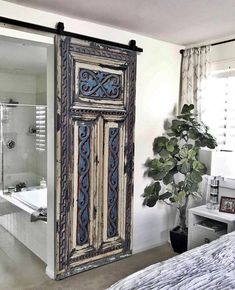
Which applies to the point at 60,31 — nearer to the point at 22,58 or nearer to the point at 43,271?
the point at 22,58

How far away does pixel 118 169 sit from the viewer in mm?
3141

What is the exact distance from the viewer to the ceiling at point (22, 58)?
11.2 ft

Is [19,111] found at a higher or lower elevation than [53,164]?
higher

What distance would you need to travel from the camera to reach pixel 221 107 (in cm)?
334

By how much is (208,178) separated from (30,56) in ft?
8.67

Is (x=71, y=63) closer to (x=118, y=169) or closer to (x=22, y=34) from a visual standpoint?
(x=22, y=34)

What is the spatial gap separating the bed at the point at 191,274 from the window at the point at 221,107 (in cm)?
164

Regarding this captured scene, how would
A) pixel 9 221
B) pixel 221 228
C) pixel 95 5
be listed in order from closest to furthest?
1. pixel 95 5
2. pixel 221 228
3. pixel 9 221

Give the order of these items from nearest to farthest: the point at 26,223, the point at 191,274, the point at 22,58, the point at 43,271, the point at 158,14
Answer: the point at 191,274, the point at 158,14, the point at 43,271, the point at 26,223, the point at 22,58

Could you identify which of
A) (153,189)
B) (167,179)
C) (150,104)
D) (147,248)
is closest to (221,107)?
(150,104)

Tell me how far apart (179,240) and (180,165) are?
841 millimetres

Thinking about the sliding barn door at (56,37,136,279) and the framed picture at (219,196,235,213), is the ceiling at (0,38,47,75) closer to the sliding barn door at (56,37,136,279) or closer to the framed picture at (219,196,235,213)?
the sliding barn door at (56,37,136,279)

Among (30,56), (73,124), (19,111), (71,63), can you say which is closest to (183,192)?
(73,124)

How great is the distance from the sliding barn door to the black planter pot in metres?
0.49
